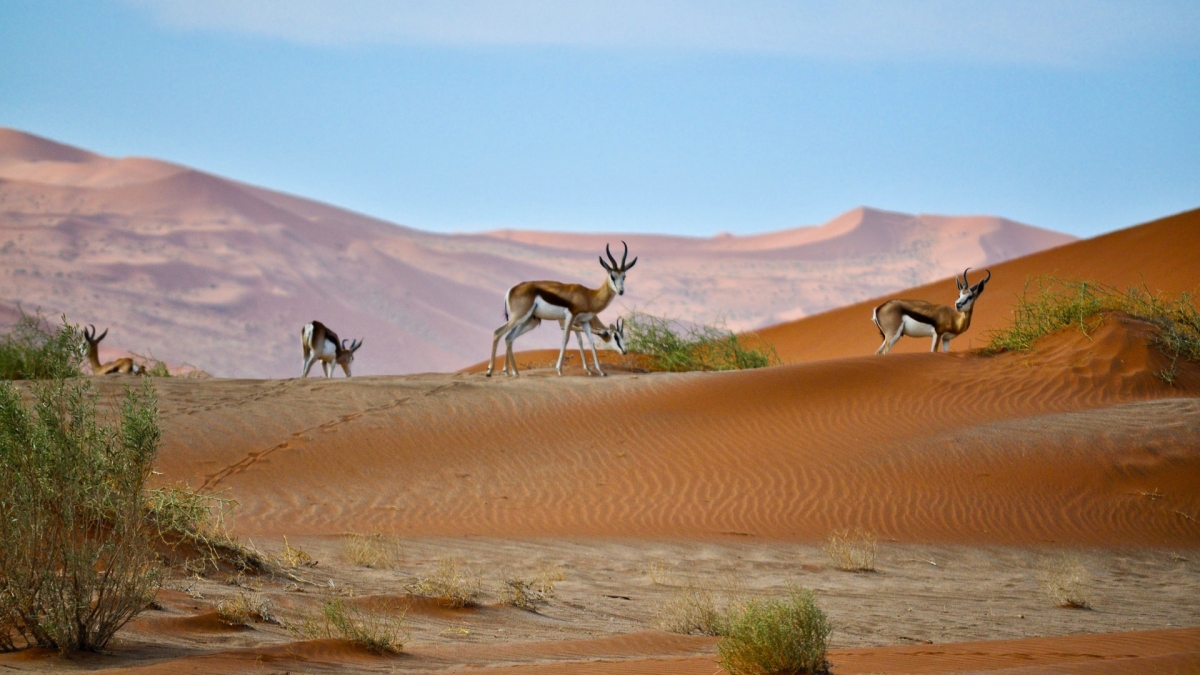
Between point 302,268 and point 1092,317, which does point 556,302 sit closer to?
point 1092,317

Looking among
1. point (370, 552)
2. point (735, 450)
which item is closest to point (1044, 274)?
point (735, 450)

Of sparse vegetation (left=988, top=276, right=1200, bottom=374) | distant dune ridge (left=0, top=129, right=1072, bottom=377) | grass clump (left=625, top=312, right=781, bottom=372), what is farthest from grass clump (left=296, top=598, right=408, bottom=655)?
distant dune ridge (left=0, top=129, right=1072, bottom=377)

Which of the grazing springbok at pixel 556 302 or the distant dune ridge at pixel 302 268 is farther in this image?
the distant dune ridge at pixel 302 268

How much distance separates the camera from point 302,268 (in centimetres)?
9625

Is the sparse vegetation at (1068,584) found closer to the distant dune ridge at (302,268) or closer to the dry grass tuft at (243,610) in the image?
the dry grass tuft at (243,610)

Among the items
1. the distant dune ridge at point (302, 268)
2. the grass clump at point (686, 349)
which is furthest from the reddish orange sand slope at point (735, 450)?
the distant dune ridge at point (302, 268)

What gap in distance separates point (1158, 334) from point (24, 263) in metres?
74.4

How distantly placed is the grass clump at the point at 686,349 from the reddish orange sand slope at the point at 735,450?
15.9ft

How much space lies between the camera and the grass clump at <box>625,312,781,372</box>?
25.4 m

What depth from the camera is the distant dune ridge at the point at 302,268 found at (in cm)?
7756

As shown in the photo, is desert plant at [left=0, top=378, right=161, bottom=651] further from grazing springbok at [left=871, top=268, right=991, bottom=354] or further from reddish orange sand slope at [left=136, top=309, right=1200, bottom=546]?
grazing springbok at [left=871, top=268, right=991, bottom=354]

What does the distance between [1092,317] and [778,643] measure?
53.5 feet

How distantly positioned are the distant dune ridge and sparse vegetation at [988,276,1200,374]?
55571mm

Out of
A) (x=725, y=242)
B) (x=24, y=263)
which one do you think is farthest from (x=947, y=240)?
(x=24, y=263)
